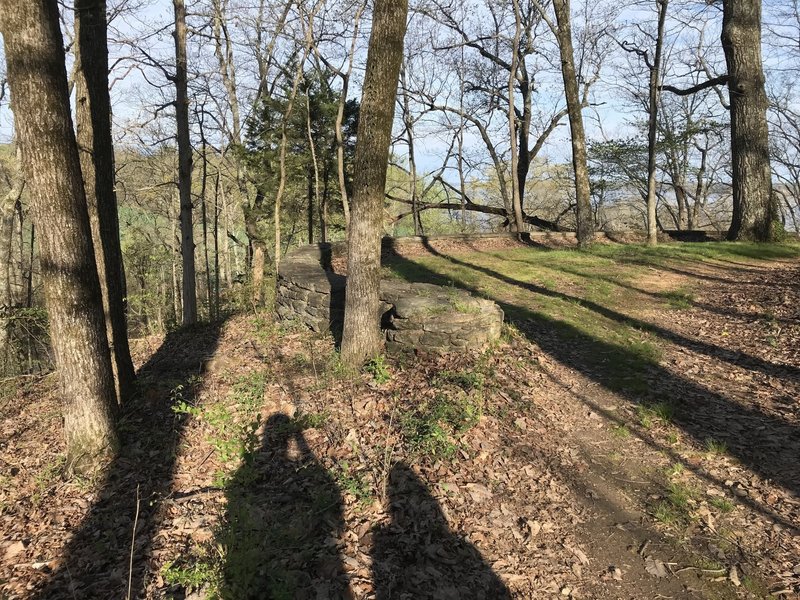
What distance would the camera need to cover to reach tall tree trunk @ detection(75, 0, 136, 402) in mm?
5461

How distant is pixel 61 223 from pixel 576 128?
43.7 feet

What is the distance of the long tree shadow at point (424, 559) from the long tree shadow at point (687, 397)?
2793 mm

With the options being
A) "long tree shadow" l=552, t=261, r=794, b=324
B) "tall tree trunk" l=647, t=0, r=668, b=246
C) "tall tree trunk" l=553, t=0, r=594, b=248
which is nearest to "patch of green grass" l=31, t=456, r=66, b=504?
"long tree shadow" l=552, t=261, r=794, b=324

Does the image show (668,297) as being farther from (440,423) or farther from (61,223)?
(61,223)

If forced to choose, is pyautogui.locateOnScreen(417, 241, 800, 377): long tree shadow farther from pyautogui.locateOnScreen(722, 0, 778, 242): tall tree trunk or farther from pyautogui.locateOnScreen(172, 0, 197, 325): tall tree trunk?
pyautogui.locateOnScreen(722, 0, 778, 242): tall tree trunk

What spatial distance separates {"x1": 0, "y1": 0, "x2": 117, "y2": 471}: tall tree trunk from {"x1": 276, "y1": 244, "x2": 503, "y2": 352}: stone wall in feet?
10.9

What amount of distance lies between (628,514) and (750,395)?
2.81m

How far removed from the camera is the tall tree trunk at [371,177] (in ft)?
18.2

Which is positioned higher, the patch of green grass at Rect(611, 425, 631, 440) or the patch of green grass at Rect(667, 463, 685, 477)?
the patch of green grass at Rect(611, 425, 631, 440)

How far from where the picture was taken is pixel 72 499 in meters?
4.25

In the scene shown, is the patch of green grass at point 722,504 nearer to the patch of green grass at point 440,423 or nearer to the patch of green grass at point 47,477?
the patch of green grass at point 440,423

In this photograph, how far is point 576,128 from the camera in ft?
45.0

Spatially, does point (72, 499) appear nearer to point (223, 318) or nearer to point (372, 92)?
point (372, 92)

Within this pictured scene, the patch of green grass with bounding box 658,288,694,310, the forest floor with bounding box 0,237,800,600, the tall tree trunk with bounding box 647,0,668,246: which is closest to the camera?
the forest floor with bounding box 0,237,800,600
